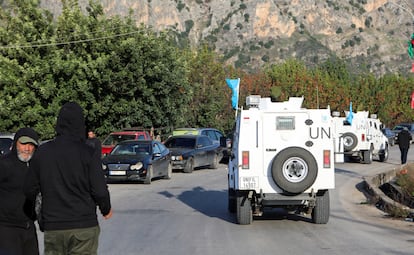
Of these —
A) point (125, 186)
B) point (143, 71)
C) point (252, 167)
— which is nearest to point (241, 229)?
point (252, 167)

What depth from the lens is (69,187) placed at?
549cm

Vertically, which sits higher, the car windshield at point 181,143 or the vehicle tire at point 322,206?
the car windshield at point 181,143

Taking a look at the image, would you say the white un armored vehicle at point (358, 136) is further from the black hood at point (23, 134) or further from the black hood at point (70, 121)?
the black hood at point (70, 121)

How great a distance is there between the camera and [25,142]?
6473 millimetres

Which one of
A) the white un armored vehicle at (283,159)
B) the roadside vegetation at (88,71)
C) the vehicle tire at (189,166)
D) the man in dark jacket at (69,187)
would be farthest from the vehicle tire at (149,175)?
the man in dark jacket at (69,187)

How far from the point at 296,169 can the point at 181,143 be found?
55.0 ft

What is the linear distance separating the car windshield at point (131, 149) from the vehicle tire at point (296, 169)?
11.4 m

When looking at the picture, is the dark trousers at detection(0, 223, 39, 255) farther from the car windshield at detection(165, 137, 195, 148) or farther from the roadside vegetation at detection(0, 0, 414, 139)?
the roadside vegetation at detection(0, 0, 414, 139)

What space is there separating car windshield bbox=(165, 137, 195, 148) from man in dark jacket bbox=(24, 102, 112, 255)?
23702 mm

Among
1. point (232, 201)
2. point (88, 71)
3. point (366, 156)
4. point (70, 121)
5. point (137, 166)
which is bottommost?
point (232, 201)

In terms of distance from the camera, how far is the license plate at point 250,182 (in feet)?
43.3

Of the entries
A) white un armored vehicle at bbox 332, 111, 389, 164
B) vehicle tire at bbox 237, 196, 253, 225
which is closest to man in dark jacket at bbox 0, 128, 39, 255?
vehicle tire at bbox 237, 196, 253, 225

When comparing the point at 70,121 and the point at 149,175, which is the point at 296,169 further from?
the point at 149,175

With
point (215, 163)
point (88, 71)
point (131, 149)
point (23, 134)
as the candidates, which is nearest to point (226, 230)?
point (23, 134)
